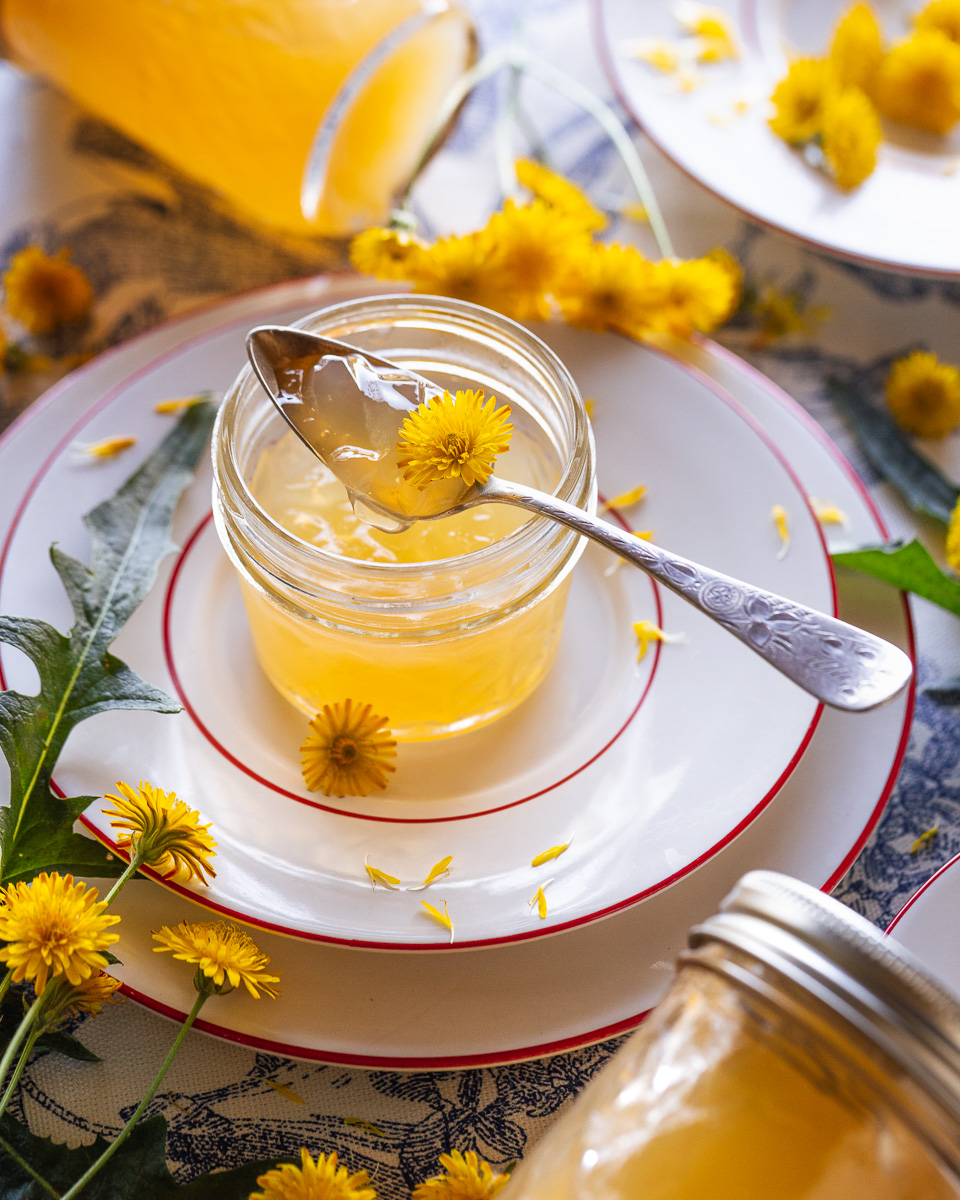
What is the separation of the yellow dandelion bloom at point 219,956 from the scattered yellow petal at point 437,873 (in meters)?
0.11

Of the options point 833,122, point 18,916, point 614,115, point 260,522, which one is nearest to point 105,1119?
point 18,916

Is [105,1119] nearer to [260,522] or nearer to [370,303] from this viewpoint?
[260,522]

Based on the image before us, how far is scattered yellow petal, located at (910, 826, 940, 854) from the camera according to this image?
2.71 feet

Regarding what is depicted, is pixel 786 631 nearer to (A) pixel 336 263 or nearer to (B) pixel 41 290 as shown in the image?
(A) pixel 336 263

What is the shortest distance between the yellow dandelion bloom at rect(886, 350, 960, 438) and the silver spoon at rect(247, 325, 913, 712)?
485mm

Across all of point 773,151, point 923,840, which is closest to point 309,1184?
point 923,840

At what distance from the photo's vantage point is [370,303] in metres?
0.84

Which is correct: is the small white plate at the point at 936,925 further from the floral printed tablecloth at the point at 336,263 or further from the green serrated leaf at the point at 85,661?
the green serrated leaf at the point at 85,661

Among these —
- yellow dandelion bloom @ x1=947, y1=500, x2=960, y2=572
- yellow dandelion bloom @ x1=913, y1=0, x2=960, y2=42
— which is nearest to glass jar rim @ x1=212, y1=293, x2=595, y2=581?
yellow dandelion bloom @ x1=947, y1=500, x2=960, y2=572

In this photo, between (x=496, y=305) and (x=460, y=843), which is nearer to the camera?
(x=460, y=843)

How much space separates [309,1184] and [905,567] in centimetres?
65

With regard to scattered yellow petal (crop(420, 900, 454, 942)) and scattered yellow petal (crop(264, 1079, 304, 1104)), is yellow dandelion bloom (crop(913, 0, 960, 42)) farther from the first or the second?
scattered yellow petal (crop(264, 1079, 304, 1104))

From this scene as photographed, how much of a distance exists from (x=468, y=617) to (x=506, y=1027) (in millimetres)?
277

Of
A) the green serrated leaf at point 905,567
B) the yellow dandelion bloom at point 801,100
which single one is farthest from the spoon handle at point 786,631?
the yellow dandelion bloom at point 801,100
